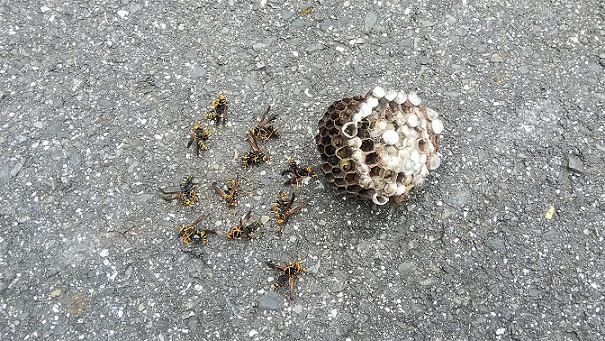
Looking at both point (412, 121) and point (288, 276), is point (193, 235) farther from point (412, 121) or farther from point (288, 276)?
point (412, 121)

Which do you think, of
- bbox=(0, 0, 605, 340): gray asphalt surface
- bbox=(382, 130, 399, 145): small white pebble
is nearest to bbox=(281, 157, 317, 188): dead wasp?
bbox=(0, 0, 605, 340): gray asphalt surface

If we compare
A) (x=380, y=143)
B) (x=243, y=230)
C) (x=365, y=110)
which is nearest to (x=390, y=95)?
(x=365, y=110)

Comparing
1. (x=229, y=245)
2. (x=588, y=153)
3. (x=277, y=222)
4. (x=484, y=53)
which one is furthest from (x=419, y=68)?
(x=229, y=245)

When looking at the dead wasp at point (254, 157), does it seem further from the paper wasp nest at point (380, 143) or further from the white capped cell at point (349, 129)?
the white capped cell at point (349, 129)

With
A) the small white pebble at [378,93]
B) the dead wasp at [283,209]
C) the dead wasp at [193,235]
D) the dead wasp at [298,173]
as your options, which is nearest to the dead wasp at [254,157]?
the dead wasp at [298,173]

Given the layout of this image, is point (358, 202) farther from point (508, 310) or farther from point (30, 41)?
point (30, 41)

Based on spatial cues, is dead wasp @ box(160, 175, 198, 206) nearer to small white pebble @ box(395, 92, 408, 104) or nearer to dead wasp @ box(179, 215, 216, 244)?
dead wasp @ box(179, 215, 216, 244)
